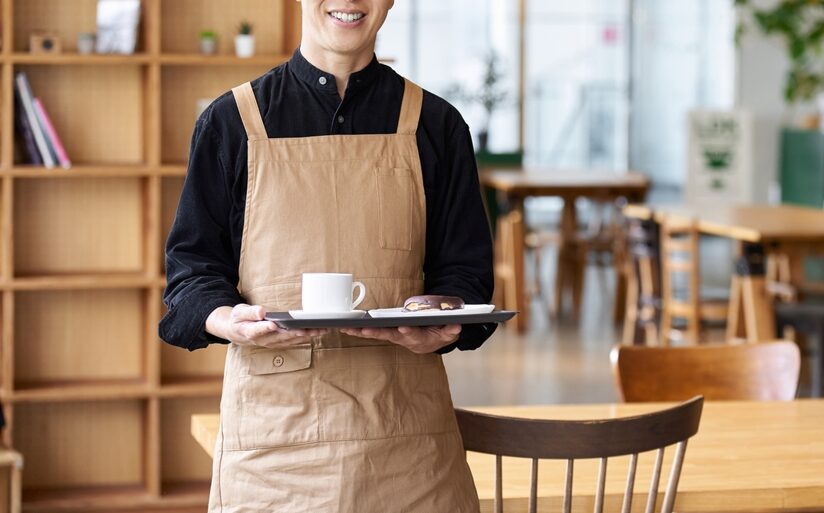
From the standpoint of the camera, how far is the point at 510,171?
10.9m

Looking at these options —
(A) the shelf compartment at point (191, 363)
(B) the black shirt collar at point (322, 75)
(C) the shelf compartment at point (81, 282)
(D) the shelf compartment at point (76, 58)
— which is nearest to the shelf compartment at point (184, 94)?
(D) the shelf compartment at point (76, 58)

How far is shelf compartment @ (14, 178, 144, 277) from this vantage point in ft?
14.9

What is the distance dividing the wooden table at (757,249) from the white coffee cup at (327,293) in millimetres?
5020

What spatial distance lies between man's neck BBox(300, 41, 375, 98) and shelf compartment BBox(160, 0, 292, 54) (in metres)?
2.70

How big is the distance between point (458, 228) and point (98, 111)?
113 inches

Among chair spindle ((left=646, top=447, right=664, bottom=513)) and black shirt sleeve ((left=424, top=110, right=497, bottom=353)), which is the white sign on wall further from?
black shirt sleeve ((left=424, top=110, right=497, bottom=353))

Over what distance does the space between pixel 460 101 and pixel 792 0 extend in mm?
3303

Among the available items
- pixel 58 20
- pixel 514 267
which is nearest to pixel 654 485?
pixel 58 20

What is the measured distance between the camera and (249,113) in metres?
1.92

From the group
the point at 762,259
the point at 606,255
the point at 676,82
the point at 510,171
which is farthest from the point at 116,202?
the point at 676,82

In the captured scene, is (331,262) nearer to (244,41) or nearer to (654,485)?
(654,485)

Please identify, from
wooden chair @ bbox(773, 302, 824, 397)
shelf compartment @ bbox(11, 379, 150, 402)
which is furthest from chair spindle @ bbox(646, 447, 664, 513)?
wooden chair @ bbox(773, 302, 824, 397)

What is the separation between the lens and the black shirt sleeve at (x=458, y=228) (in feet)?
6.48

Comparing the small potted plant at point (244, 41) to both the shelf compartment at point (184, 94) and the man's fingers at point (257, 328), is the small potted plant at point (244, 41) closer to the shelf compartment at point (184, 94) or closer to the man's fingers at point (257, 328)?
the shelf compartment at point (184, 94)
